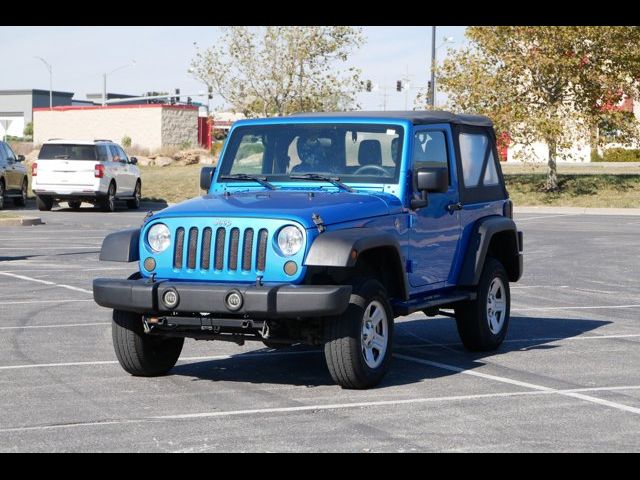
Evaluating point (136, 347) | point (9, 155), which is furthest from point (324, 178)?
point (9, 155)

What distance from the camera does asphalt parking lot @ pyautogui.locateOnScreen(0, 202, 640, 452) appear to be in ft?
24.4

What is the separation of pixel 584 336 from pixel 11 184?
25.2 metres

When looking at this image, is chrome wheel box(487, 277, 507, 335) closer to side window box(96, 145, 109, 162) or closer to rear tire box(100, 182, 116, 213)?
side window box(96, 145, 109, 162)

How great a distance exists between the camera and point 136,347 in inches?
373

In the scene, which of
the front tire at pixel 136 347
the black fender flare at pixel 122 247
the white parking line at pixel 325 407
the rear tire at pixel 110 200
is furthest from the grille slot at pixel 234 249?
the rear tire at pixel 110 200

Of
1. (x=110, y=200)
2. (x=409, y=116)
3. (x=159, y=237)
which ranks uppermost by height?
(x=409, y=116)

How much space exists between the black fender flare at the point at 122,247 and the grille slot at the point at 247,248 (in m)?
0.99

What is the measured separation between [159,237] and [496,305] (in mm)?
3649

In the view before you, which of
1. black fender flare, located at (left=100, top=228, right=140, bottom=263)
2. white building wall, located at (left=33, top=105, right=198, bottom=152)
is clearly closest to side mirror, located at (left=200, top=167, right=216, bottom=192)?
black fender flare, located at (left=100, top=228, right=140, bottom=263)

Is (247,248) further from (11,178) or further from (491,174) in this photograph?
(11,178)

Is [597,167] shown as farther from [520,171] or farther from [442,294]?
[442,294]

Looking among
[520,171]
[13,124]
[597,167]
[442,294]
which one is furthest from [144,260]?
[13,124]

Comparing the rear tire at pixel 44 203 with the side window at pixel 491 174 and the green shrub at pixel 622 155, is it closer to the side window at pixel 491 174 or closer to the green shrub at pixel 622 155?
the side window at pixel 491 174

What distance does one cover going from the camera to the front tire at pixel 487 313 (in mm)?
11070
